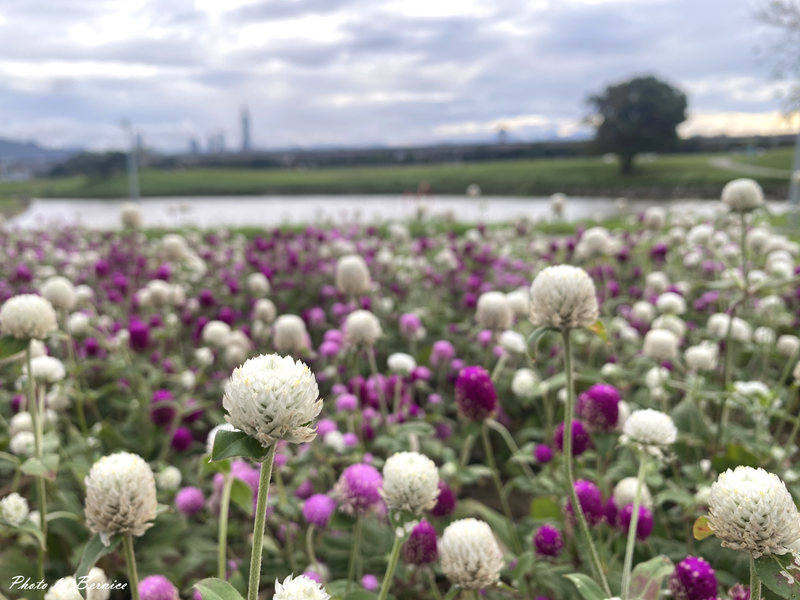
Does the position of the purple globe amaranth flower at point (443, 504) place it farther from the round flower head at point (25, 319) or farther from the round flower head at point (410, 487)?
the round flower head at point (25, 319)

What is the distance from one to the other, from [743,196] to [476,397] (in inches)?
53.2

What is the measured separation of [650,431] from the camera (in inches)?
55.0

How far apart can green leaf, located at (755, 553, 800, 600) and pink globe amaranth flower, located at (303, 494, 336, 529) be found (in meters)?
1.08

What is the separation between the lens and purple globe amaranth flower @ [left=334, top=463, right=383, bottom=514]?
4.93ft

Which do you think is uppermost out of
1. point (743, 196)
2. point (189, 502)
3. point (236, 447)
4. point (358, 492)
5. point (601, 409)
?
point (743, 196)

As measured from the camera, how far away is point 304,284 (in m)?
5.09

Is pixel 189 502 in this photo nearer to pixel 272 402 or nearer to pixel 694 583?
pixel 272 402

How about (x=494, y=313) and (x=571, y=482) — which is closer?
(x=571, y=482)

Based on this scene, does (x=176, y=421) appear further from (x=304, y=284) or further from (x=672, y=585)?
(x=304, y=284)

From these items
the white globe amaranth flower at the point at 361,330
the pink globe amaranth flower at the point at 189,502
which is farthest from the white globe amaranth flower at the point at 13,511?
the white globe amaranth flower at the point at 361,330

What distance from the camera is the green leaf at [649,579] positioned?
1168mm

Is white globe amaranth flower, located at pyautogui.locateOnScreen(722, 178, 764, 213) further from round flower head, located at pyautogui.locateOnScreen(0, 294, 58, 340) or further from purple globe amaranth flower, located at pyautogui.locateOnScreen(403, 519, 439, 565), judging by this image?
round flower head, located at pyautogui.locateOnScreen(0, 294, 58, 340)

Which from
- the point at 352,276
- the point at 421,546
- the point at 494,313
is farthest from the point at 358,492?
the point at 352,276

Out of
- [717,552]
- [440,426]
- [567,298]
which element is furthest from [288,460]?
[717,552]
